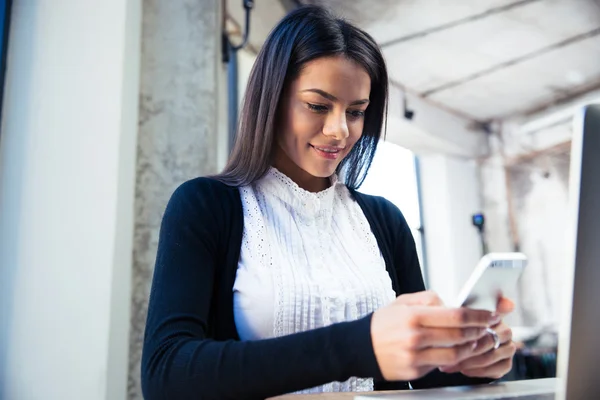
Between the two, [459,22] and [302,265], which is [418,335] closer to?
[302,265]

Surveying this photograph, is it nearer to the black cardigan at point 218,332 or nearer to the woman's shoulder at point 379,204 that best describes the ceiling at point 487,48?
the woman's shoulder at point 379,204

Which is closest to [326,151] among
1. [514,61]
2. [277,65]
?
[277,65]

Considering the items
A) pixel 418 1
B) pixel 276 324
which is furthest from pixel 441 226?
pixel 276 324

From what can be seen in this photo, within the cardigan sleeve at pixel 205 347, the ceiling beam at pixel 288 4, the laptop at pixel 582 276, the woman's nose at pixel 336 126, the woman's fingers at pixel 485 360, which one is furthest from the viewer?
the ceiling beam at pixel 288 4

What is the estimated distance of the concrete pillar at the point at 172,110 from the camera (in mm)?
1806

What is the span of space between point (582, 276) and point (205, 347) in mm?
429

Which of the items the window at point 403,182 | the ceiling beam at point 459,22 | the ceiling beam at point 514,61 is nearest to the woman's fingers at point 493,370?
the window at point 403,182

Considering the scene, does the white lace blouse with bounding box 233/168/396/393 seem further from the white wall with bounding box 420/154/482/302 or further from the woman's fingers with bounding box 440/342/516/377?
the white wall with bounding box 420/154/482/302

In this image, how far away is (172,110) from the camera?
193 cm

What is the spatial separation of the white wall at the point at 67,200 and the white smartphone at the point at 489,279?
125 cm

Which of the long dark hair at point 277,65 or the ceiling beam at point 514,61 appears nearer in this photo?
the long dark hair at point 277,65

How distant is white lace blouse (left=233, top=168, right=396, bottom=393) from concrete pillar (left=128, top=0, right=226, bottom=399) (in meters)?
0.80

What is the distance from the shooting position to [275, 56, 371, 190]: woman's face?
3.42 ft

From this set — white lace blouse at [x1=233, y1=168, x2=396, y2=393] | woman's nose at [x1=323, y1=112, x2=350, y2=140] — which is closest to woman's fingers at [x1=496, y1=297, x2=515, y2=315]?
white lace blouse at [x1=233, y1=168, x2=396, y2=393]
